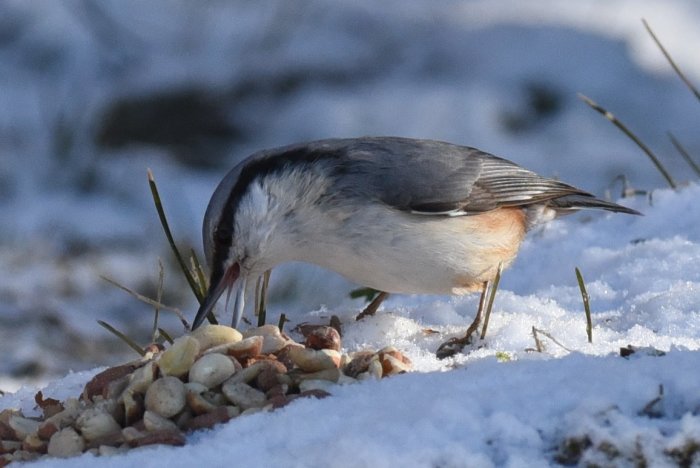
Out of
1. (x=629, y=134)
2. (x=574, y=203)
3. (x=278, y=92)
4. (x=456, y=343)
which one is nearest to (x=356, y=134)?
(x=278, y=92)

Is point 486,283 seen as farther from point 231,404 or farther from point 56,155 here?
point 56,155

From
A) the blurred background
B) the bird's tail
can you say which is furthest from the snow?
the bird's tail

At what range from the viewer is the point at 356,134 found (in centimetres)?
709

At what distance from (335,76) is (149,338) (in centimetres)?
272

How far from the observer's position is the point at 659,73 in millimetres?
7484

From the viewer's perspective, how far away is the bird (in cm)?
346

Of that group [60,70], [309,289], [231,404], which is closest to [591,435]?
[231,404]

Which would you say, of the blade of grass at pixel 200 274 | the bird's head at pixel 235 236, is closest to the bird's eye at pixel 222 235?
the bird's head at pixel 235 236

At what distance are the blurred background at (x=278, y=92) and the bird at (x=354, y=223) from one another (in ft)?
8.86

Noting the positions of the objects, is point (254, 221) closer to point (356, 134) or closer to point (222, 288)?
point (222, 288)

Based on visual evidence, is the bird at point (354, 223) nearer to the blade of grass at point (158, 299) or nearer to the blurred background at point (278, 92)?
the blade of grass at point (158, 299)

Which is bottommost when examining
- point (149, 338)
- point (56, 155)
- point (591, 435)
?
point (149, 338)

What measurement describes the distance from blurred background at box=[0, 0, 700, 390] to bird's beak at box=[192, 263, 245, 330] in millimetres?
2722

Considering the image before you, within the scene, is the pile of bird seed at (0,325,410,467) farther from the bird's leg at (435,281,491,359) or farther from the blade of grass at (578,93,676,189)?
the blade of grass at (578,93,676,189)
